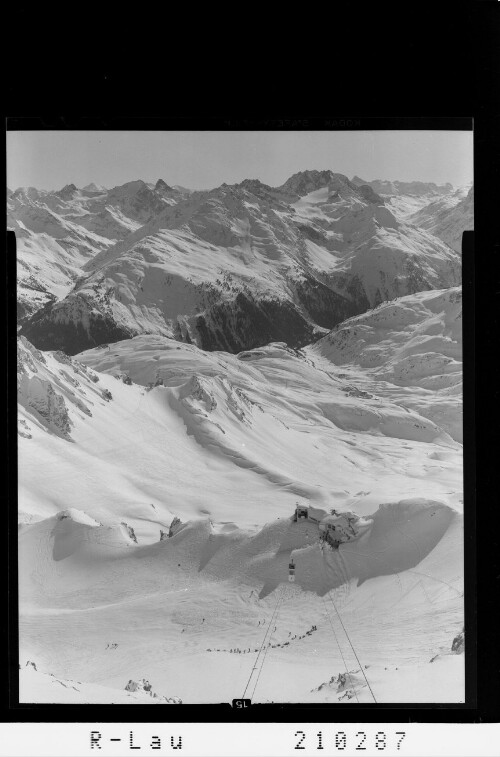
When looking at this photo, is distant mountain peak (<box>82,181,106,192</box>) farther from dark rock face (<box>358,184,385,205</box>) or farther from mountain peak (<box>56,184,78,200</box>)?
dark rock face (<box>358,184,385,205</box>)

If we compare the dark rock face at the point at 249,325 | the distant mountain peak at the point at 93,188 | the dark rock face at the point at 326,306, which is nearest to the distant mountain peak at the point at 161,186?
the distant mountain peak at the point at 93,188

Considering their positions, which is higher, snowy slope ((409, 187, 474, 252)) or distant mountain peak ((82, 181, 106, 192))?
distant mountain peak ((82, 181, 106, 192))

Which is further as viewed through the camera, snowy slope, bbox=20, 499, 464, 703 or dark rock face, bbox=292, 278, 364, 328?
dark rock face, bbox=292, 278, 364, 328

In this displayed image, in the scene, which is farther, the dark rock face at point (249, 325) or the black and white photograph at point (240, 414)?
the dark rock face at point (249, 325)

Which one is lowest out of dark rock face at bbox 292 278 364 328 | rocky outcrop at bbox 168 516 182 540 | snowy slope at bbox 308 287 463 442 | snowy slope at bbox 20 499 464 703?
snowy slope at bbox 20 499 464 703

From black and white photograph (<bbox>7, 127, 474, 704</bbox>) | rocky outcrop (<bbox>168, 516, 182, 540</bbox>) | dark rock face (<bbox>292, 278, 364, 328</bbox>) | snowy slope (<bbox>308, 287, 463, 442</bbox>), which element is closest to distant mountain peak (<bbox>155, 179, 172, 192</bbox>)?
black and white photograph (<bbox>7, 127, 474, 704</bbox>)

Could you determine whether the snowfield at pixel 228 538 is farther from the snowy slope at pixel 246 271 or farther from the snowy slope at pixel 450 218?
the snowy slope at pixel 450 218
